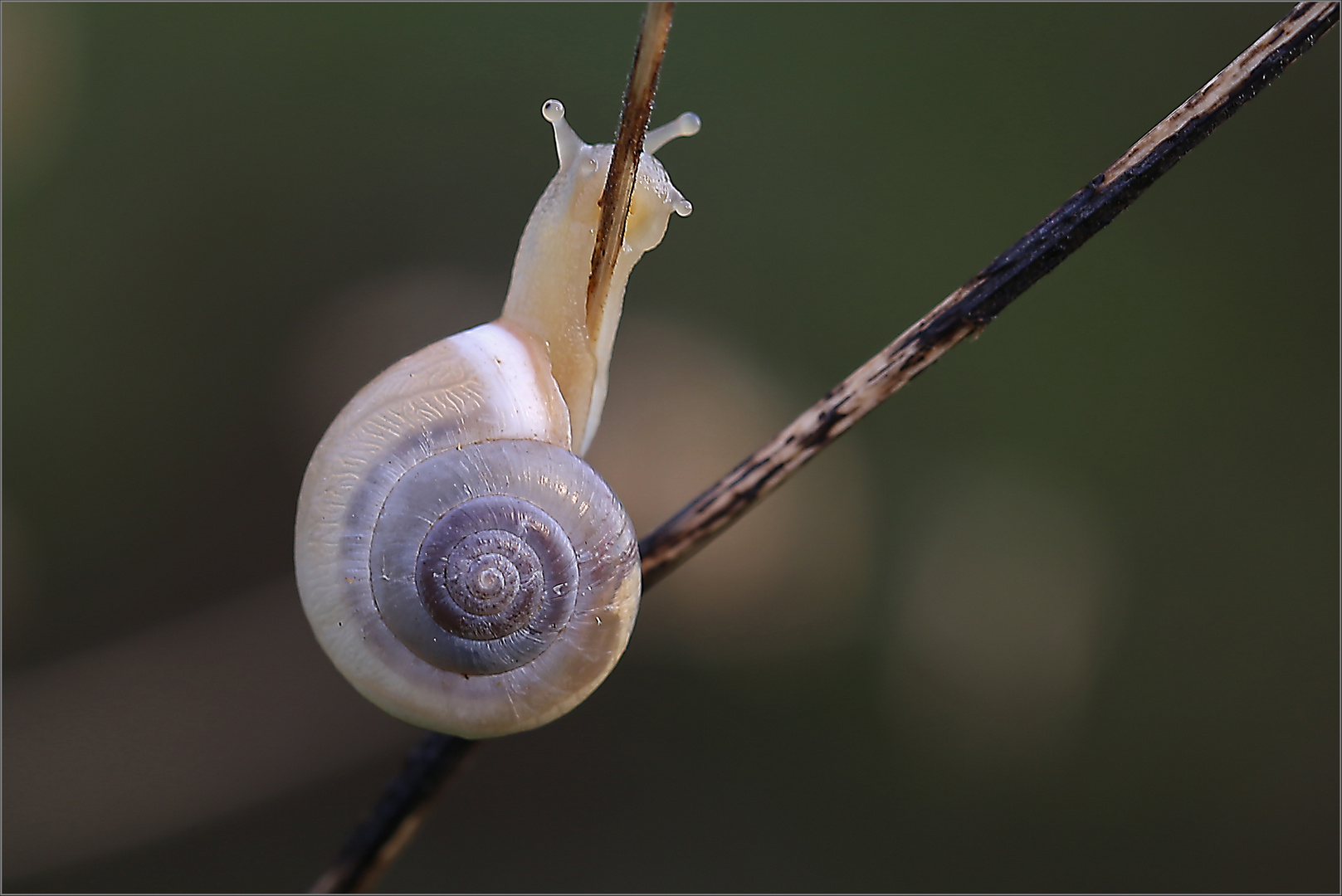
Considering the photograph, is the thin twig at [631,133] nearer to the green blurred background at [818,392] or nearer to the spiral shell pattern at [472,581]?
the spiral shell pattern at [472,581]

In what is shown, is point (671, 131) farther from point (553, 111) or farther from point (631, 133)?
point (631, 133)

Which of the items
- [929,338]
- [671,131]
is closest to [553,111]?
[671,131]

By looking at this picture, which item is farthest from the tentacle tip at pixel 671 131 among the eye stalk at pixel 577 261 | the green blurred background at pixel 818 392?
the green blurred background at pixel 818 392

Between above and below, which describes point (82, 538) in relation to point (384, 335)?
below

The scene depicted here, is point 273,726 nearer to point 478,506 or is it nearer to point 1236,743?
point 478,506

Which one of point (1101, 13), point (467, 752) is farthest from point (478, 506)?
point (1101, 13)
